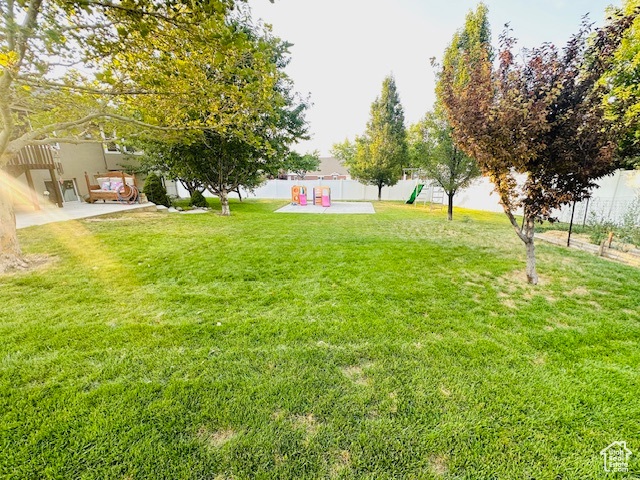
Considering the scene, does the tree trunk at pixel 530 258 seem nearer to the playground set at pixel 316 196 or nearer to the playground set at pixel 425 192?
the playground set at pixel 425 192

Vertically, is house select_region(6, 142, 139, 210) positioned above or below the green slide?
above

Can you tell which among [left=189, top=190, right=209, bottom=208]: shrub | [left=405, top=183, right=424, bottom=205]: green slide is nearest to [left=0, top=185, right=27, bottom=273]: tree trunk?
[left=189, top=190, right=209, bottom=208]: shrub

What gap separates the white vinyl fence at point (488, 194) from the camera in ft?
26.5

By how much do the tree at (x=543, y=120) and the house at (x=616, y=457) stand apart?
2.99m

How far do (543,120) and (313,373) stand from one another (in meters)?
3.89

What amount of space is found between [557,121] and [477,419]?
12.3ft

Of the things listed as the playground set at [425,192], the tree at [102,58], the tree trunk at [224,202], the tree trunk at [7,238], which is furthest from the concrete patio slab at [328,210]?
the tree trunk at [7,238]

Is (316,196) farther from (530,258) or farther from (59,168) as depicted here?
(530,258)

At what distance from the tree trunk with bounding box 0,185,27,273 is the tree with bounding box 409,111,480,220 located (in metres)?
11.6

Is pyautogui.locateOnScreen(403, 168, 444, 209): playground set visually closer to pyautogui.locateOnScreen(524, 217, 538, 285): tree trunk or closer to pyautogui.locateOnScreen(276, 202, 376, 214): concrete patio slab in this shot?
pyautogui.locateOnScreen(276, 202, 376, 214): concrete patio slab

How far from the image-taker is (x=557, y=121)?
3387 millimetres

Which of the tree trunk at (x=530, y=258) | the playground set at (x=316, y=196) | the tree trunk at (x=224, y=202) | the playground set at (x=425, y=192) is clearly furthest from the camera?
the playground set at (x=316, y=196)

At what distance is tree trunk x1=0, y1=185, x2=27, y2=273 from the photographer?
4.36 metres

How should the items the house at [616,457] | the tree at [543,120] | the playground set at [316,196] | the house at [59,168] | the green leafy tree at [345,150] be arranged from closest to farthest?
the house at [616,457] < the tree at [543,120] < the house at [59,168] < the playground set at [316,196] < the green leafy tree at [345,150]
